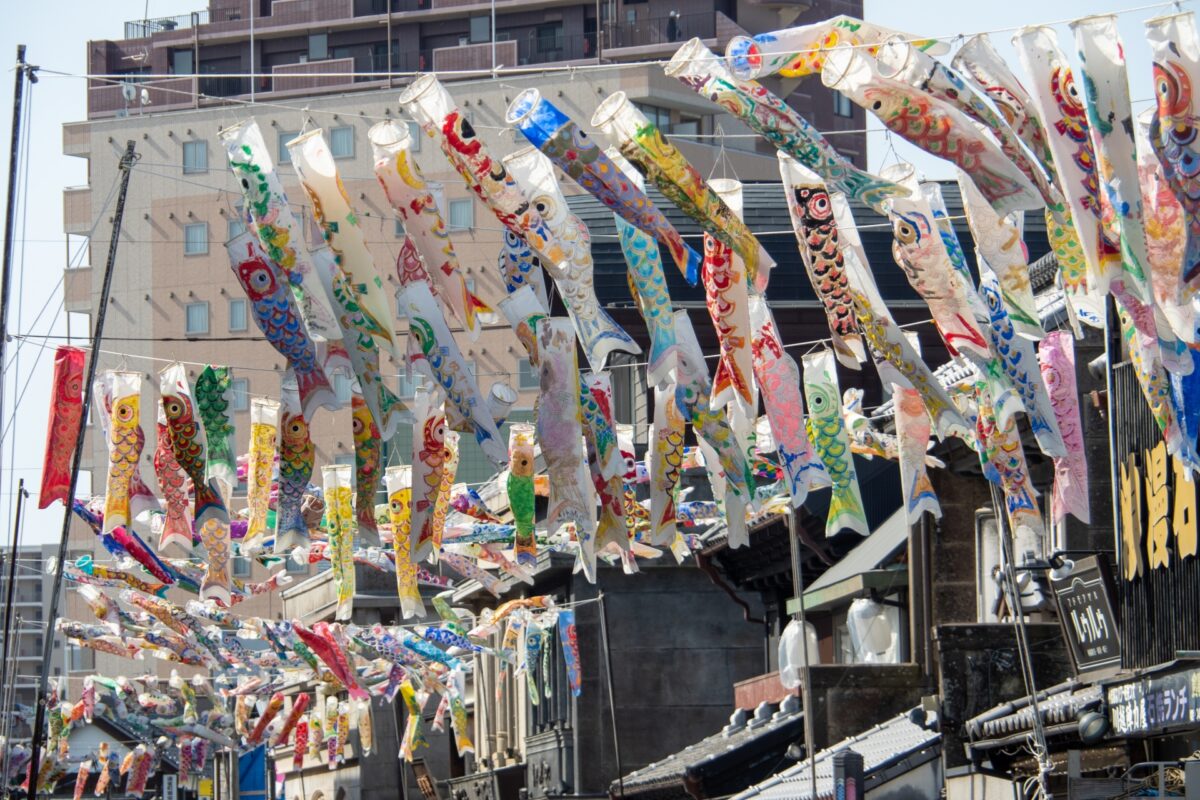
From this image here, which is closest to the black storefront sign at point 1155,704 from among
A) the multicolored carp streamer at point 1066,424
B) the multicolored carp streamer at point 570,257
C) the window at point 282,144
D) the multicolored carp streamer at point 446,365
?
the multicolored carp streamer at point 1066,424

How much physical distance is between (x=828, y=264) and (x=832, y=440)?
3.76 meters

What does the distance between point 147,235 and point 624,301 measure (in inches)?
1541

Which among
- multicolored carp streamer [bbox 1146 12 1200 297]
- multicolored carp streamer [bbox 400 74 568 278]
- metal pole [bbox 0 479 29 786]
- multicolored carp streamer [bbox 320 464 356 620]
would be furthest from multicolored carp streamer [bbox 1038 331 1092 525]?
metal pole [bbox 0 479 29 786]

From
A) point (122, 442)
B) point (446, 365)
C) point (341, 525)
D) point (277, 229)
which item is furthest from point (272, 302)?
point (341, 525)

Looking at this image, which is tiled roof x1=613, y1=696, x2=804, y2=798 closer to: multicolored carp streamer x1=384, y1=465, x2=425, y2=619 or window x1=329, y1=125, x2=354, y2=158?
multicolored carp streamer x1=384, y1=465, x2=425, y2=619

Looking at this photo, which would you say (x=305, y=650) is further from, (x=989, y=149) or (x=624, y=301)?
(x=989, y=149)

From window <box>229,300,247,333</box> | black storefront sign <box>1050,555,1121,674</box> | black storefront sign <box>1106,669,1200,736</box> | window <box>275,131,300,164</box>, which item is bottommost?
black storefront sign <box>1106,669,1200,736</box>

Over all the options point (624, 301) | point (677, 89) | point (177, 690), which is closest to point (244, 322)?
point (677, 89)

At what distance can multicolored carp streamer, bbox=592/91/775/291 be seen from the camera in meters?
18.5

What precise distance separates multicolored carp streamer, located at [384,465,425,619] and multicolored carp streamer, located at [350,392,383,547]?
2122mm

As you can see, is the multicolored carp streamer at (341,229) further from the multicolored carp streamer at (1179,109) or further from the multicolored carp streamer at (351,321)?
the multicolored carp streamer at (1179,109)

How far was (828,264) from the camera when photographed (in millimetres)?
19453

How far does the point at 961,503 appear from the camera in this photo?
28531 mm

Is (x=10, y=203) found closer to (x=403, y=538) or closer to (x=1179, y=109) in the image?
(x=403, y=538)
